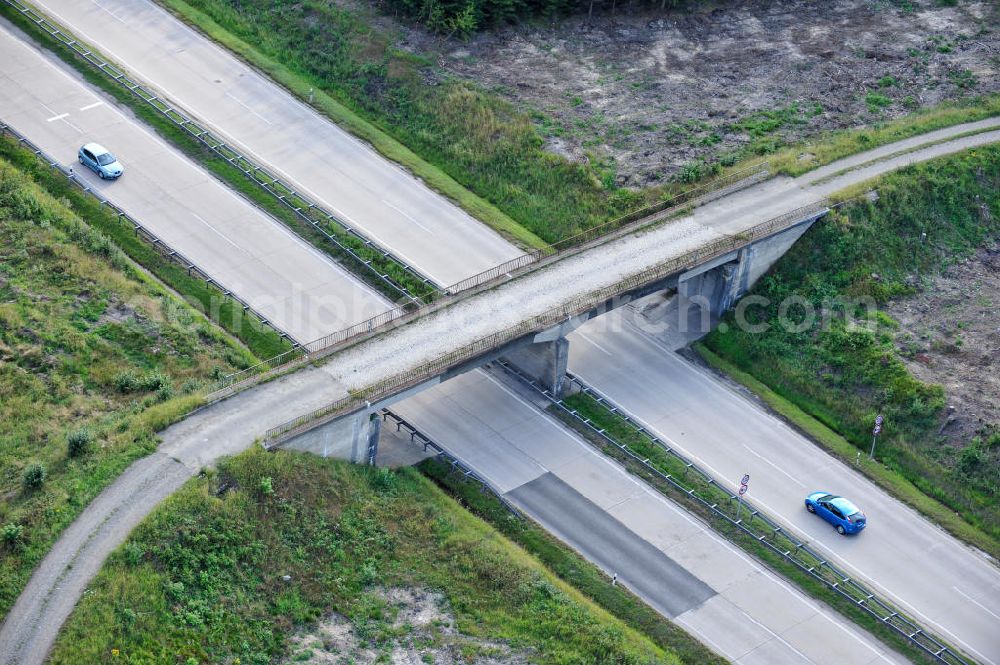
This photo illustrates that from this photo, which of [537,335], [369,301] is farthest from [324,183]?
[537,335]

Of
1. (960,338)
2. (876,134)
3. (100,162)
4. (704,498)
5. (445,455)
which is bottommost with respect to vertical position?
(445,455)

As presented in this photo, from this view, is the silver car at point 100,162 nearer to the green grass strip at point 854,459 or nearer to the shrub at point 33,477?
the shrub at point 33,477

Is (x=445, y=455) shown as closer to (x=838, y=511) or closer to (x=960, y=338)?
(x=838, y=511)

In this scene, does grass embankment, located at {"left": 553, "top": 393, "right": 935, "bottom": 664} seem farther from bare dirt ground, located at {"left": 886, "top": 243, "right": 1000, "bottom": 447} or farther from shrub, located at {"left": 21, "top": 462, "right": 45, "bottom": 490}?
shrub, located at {"left": 21, "top": 462, "right": 45, "bottom": 490}

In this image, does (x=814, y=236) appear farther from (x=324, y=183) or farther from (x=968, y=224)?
(x=324, y=183)

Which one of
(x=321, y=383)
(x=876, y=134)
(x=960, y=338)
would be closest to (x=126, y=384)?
(x=321, y=383)
